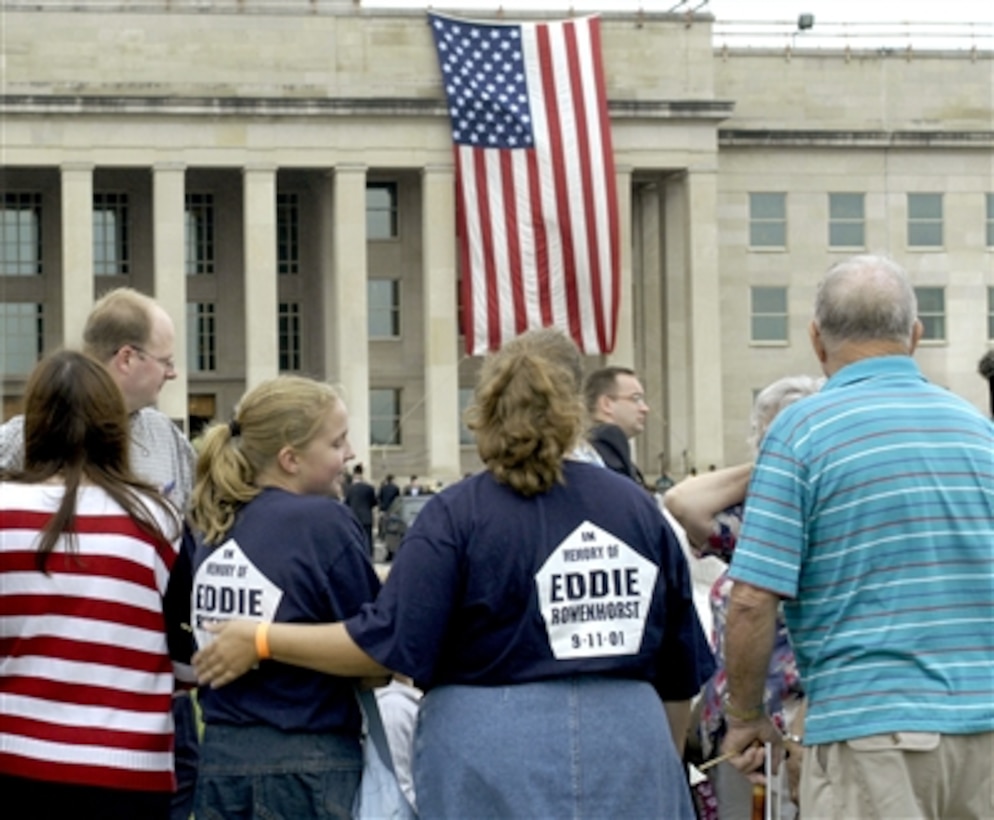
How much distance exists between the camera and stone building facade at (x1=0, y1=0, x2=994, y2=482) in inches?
2243

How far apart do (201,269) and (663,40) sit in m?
15.7

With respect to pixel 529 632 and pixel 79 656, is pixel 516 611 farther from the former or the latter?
pixel 79 656

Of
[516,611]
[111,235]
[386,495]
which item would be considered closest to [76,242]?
[111,235]

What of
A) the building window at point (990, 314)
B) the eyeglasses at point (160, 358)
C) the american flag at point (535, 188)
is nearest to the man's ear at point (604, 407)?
the eyeglasses at point (160, 358)

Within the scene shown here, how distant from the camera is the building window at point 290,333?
62.2 m

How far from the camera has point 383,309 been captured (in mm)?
61625

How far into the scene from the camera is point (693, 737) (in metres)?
7.60

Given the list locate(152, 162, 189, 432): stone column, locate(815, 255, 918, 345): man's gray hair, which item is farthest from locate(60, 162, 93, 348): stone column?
locate(815, 255, 918, 345): man's gray hair

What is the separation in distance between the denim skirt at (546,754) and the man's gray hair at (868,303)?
1275 mm

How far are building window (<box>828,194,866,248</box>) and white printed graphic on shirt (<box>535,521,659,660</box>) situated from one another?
2332 inches

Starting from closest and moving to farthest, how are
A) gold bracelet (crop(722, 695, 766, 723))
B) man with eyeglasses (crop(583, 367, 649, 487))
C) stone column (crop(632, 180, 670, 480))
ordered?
1. gold bracelet (crop(722, 695, 766, 723))
2. man with eyeglasses (crop(583, 367, 649, 487))
3. stone column (crop(632, 180, 670, 480))

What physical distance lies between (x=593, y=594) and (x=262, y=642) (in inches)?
38.5

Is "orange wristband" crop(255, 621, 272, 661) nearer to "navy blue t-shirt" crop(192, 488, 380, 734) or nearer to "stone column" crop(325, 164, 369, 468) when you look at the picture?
"navy blue t-shirt" crop(192, 488, 380, 734)

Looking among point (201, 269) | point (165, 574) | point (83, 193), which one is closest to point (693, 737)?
point (165, 574)
